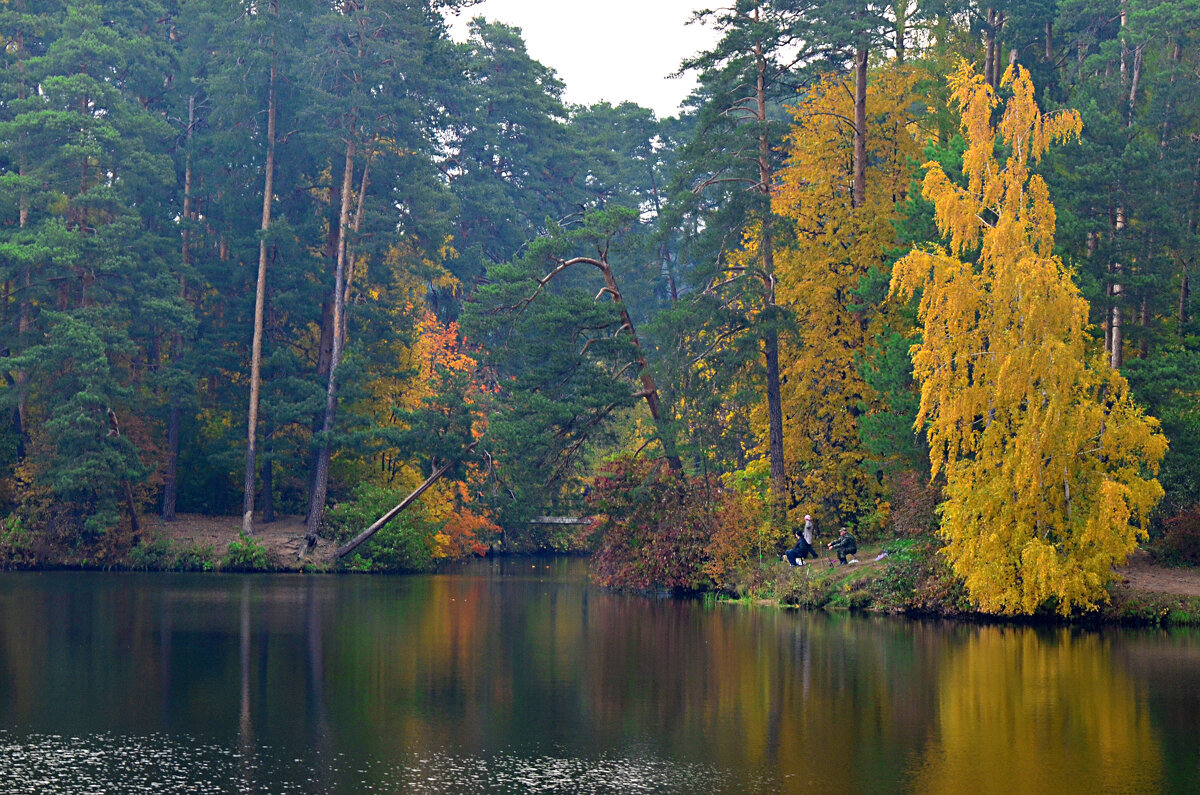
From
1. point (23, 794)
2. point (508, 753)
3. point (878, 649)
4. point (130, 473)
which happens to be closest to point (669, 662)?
point (878, 649)

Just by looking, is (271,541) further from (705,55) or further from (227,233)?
(705,55)

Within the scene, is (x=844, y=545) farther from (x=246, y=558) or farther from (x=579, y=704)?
(x=246, y=558)

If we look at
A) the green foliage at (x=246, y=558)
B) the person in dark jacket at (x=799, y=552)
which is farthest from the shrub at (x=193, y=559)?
the person in dark jacket at (x=799, y=552)

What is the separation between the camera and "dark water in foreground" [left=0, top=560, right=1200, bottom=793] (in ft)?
48.1

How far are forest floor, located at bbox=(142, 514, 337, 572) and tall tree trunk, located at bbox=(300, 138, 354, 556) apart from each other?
976 mm

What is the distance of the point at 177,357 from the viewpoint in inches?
2334

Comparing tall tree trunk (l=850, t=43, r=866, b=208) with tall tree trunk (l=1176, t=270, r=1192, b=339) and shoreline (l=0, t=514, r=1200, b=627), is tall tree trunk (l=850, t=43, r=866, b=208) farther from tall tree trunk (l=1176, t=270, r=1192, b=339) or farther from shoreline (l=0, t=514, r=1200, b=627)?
shoreline (l=0, t=514, r=1200, b=627)

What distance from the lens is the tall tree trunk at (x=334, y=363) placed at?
54938 mm

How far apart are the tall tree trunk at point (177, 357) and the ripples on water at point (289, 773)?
137 feet

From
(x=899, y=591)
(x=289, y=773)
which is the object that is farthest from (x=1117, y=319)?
(x=289, y=773)

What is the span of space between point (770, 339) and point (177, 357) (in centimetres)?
3057

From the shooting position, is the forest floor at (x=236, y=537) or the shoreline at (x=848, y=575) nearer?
the shoreline at (x=848, y=575)

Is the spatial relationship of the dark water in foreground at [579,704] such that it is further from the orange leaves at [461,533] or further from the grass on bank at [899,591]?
the orange leaves at [461,533]

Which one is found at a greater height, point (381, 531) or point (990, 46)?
point (990, 46)
